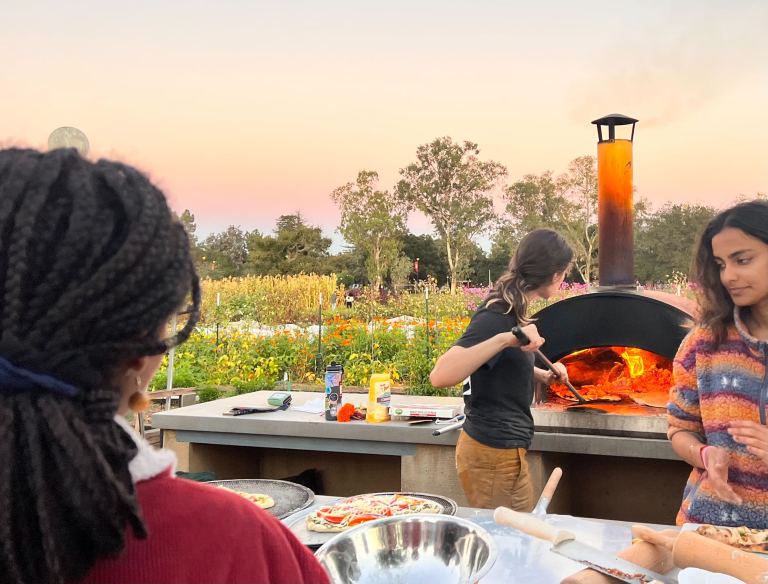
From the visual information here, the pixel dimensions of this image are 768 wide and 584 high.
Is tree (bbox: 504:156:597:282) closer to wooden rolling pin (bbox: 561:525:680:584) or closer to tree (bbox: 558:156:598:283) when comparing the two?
tree (bbox: 558:156:598:283)

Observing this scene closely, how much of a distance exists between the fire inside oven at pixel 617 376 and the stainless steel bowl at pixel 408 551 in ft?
7.98

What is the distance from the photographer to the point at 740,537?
1471mm

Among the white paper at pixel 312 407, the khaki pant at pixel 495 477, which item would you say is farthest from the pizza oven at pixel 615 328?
the white paper at pixel 312 407

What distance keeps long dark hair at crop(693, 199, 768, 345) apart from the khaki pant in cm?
101

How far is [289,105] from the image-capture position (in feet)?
39.2

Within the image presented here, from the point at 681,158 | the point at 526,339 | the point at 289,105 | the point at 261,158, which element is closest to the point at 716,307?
the point at 526,339

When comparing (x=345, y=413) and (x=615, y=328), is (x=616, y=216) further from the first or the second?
(x=345, y=413)

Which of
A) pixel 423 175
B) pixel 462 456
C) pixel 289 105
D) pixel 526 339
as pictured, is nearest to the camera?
pixel 526 339

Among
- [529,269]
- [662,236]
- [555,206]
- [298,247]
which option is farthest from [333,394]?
[298,247]

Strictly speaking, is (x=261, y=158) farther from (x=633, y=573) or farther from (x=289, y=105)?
(x=633, y=573)

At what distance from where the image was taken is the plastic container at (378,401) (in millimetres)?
3457

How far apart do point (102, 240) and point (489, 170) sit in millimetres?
31154

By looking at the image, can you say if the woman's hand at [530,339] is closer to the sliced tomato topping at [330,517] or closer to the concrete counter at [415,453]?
the concrete counter at [415,453]

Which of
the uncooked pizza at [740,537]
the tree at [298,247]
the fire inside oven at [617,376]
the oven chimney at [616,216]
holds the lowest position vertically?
the uncooked pizza at [740,537]
